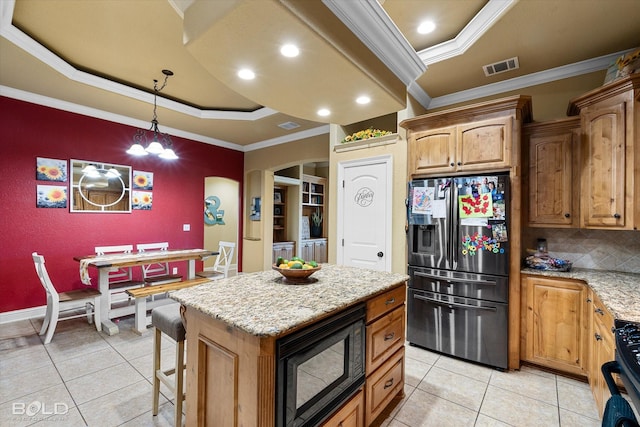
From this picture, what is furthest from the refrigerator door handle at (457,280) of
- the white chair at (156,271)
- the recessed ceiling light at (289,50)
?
the white chair at (156,271)

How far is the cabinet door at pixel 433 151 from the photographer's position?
2914 mm

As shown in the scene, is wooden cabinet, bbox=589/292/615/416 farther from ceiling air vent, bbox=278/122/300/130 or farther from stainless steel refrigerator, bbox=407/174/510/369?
ceiling air vent, bbox=278/122/300/130

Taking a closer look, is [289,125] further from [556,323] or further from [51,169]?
[556,323]

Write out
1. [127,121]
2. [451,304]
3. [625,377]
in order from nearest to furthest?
[625,377] < [451,304] < [127,121]

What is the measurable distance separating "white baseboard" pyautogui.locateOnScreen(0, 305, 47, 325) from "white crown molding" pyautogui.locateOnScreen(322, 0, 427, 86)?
501 cm

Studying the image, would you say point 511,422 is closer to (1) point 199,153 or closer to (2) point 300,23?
(2) point 300,23

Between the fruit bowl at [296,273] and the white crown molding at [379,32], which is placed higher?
the white crown molding at [379,32]

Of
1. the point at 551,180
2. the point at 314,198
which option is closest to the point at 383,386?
the point at 551,180

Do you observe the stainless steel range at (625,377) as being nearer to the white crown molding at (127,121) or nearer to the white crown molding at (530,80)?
the white crown molding at (530,80)

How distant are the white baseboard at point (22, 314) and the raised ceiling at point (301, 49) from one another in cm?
273

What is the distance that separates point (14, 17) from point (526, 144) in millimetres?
4693

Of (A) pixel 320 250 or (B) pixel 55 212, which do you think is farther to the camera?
(A) pixel 320 250

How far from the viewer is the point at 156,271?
4.91 meters

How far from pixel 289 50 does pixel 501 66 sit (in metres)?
2.47
